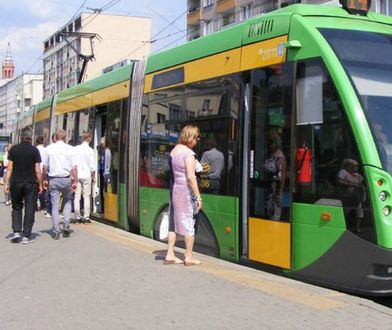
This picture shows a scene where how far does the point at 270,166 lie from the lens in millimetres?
7004

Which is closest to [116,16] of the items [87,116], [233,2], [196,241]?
[233,2]

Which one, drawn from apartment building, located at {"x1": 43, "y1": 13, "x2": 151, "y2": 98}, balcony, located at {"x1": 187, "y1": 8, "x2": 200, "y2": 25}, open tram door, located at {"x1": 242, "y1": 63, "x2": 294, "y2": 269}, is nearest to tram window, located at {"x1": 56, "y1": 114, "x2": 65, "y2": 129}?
open tram door, located at {"x1": 242, "y1": 63, "x2": 294, "y2": 269}

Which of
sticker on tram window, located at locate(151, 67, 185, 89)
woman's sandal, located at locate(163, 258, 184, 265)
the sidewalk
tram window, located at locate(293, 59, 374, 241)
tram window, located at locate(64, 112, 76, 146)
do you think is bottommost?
the sidewalk

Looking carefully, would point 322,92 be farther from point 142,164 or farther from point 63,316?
point 142,164

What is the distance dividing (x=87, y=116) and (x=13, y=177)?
486 cm

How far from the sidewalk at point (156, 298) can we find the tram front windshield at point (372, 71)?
1.57 meters

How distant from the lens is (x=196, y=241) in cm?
880

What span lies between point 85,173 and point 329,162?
6.90 meters

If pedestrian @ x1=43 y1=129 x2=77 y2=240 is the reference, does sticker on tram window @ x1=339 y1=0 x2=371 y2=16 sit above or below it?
above

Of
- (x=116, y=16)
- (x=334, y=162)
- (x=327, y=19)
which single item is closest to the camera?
(x=334, y=162)

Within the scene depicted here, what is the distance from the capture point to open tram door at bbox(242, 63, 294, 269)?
6.77 m

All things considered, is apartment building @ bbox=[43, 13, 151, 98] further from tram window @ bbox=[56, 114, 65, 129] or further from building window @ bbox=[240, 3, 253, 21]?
tram window @ bbox=[56, 114, 65, 129]

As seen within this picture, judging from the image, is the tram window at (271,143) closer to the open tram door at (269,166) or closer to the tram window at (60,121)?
the open tram door at (269,166)

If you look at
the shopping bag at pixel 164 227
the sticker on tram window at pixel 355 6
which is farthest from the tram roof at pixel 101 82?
the sticker on tram window at pixel 355 6
